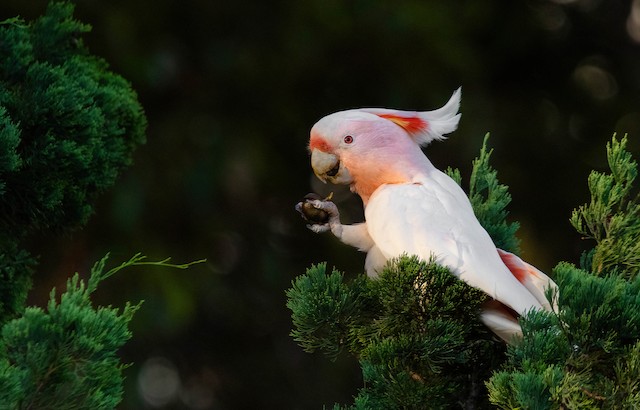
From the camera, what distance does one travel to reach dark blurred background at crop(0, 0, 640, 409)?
3.34 meters

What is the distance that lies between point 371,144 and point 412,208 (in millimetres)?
160

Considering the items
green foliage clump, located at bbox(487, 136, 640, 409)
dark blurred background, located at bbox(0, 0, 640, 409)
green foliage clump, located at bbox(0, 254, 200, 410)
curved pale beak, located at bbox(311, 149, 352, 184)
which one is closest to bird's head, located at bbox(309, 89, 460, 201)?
curved pale beak, located at bbox(311, 149, 352, 184)

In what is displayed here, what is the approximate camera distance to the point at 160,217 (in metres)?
3.45

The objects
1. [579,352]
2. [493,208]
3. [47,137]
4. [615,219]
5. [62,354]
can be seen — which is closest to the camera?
[62,354]

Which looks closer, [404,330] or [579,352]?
[579,352]

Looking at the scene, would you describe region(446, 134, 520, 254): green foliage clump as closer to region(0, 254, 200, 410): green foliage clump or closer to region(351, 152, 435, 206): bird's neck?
region(351, 152, 435, 206): bird's neck

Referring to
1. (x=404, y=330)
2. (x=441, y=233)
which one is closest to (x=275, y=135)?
(x=441, y=233)

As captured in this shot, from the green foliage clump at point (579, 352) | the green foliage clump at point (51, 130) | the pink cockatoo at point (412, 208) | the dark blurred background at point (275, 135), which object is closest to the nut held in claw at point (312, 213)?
the pink cockatoo at point (412, 208)

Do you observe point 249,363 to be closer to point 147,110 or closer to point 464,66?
point 147,110

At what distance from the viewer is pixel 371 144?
4.52ft

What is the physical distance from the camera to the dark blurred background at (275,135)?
11.0ft

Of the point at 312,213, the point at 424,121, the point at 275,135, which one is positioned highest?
the point at 424,121

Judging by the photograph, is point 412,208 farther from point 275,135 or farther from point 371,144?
point 275,135

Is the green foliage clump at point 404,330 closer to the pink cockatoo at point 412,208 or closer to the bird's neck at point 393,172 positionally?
the pink cockatoo at point 412,208
